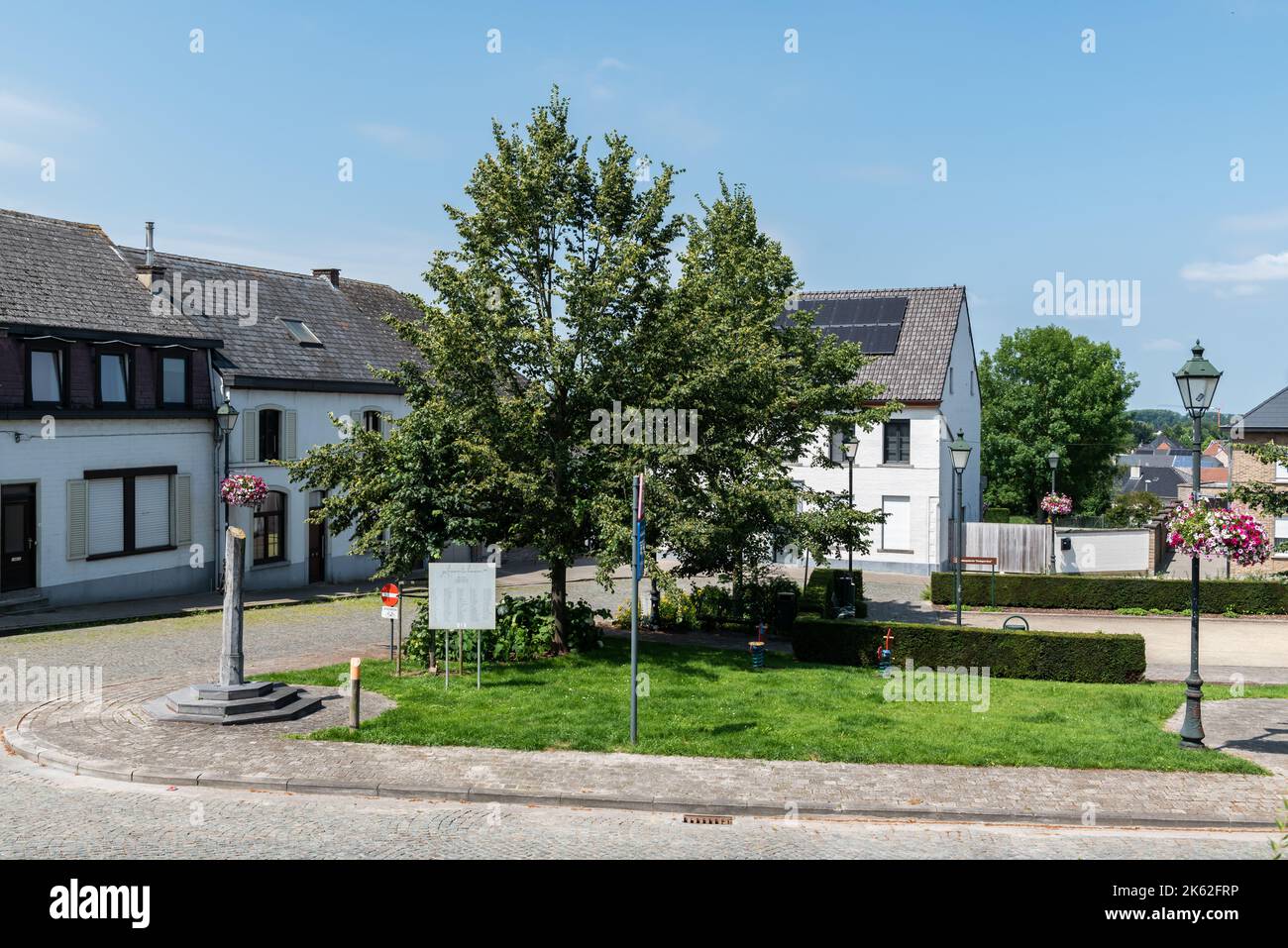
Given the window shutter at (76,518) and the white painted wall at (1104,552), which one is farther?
the white painted wall at (1104,552)

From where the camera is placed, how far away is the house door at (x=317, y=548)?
31.9 m

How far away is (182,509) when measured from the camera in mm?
28406

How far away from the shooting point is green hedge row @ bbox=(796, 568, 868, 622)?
985 inches

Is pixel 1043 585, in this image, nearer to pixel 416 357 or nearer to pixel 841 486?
pixel 841 486

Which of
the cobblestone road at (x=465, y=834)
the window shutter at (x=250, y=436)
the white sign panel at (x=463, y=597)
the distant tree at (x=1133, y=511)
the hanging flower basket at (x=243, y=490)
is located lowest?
the cobblestone road at (x=465, y=834)

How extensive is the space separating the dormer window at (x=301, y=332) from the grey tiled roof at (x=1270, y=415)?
36981mm

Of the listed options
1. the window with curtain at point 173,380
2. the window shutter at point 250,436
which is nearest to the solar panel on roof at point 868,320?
the window shutter at point 250,436

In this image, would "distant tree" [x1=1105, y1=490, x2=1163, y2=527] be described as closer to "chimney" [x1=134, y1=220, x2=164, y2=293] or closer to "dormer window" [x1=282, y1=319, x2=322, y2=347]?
"dormer window" [x1=282, y1=319, x2=322, y2=347]

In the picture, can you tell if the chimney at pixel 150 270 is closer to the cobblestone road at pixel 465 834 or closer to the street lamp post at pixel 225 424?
the street lamp post at pixel 225 424

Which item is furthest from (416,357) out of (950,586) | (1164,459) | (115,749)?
(1164,459)

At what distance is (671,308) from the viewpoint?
1872 cm

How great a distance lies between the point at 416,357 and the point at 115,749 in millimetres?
26282

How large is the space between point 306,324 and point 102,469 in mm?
9415
